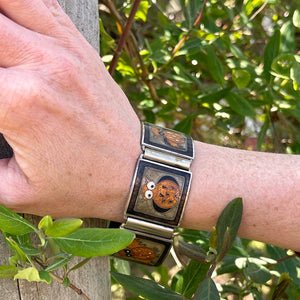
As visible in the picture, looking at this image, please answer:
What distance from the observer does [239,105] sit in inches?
63.6

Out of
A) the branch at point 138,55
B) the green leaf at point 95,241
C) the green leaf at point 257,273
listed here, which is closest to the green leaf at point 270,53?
the branch at point 138,55

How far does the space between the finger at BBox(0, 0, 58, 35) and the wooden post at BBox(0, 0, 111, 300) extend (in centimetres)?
18

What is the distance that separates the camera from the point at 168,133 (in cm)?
97

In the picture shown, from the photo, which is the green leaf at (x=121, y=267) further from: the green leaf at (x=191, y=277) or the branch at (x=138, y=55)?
the branch at (x=138, y=55)

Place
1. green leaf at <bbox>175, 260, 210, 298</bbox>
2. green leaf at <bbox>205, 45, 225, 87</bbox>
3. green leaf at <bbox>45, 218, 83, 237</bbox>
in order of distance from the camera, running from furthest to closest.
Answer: green leaf at <bbox>205, 45, 225, 87</bbox> → green leaf at <bbox>175, 260, 210, 298</bbox> → green leaf at <bbox>45, 218, 83, 237</bbox>

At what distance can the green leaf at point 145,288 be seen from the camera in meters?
0.92

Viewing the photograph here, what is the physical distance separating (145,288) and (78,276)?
0.14 meters

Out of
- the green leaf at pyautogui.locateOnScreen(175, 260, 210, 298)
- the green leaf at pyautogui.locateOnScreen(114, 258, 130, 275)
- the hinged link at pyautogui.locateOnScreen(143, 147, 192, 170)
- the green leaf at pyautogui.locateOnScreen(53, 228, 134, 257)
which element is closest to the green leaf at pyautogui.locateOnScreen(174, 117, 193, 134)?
the green leaf at pyautogui.locateOnScreen(114, 258, 130, 275)

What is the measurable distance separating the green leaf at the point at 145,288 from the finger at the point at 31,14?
464 mm

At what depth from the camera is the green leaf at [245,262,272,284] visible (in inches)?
45.1

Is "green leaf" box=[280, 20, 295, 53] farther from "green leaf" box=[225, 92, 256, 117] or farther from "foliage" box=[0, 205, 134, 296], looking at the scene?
"foliage" box=[0, 205, 134, 296]

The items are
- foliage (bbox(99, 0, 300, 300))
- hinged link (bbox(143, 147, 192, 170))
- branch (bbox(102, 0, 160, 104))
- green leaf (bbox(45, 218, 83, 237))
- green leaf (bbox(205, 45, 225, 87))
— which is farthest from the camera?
green leaf (bbox(205, 45, 225, 87))

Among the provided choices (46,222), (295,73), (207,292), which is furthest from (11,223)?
(295,73)

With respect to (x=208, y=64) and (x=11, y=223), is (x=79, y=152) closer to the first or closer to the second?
(x=11, y=223)
